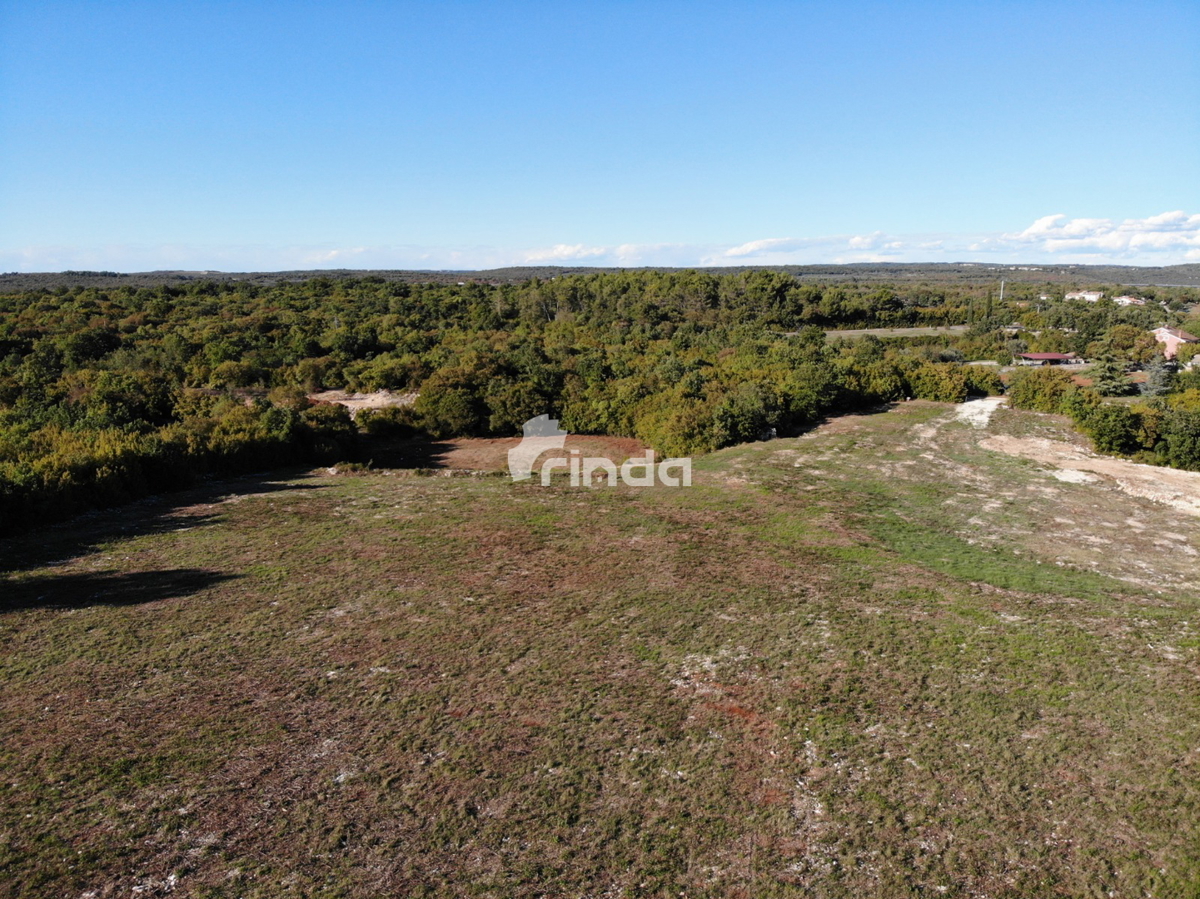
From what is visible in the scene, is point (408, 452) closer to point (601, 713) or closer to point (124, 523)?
point (124, 523)

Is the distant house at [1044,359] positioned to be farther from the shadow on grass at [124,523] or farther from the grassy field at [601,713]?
the shadow on grass at [124,523]

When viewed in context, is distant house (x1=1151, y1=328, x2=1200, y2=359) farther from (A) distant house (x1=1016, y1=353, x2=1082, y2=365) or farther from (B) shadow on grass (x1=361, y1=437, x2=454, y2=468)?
(B) shadow on grass (x1=361, y1=437, x2=454, y2=468)

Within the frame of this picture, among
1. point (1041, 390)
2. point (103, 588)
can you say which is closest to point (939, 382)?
point (1041, 390)

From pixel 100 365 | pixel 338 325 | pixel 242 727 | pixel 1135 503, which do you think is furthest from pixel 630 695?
pixel 338 325

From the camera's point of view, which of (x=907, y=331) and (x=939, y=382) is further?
(x=907, y=331)

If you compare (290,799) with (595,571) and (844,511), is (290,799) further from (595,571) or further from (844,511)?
(844,511)

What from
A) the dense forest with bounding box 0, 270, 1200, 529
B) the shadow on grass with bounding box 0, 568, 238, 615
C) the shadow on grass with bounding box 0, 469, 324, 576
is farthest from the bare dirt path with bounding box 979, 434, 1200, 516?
the shadow on grass with bounding box 0, 469, 324, 576
